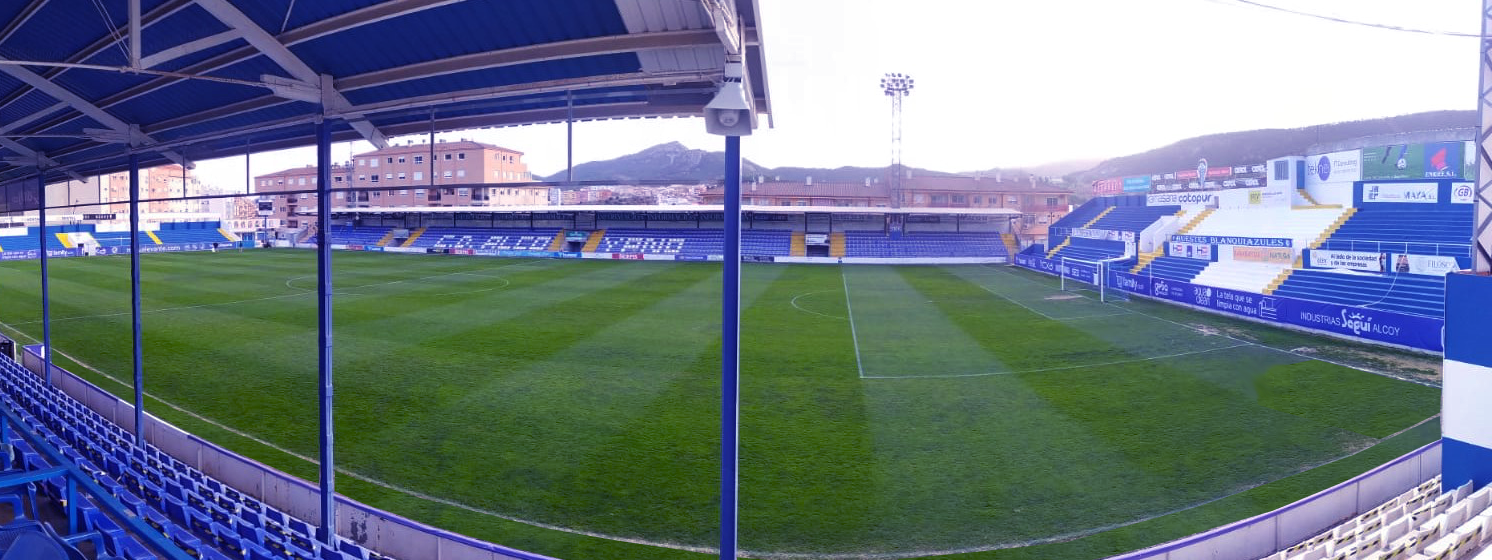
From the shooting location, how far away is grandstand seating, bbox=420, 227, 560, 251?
2338 inches

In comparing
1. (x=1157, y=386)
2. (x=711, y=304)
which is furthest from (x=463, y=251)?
(x=1157, y=386)

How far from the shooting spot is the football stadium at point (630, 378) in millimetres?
6512

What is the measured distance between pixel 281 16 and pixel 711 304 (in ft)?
75.7

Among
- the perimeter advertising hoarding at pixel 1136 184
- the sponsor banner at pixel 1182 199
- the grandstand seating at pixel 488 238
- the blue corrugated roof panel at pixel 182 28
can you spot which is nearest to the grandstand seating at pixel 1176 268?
the sponsor banner at pixel 1182 199

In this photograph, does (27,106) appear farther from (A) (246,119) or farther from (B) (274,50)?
(B) (274,50)

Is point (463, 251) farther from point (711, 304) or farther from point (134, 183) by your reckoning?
point (134, 183)

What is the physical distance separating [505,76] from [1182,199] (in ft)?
145

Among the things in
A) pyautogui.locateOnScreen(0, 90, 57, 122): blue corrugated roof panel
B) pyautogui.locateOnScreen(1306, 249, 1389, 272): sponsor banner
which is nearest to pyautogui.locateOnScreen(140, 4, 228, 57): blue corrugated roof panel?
pyautogui.locateOnScreen(0, 90, 57, 122): blue corrugated roof panel

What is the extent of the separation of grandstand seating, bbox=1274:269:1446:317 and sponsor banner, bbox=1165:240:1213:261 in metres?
5.89

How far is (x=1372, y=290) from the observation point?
24234mm

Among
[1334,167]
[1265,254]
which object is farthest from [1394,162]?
[1265,254]

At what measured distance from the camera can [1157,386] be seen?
619 inches

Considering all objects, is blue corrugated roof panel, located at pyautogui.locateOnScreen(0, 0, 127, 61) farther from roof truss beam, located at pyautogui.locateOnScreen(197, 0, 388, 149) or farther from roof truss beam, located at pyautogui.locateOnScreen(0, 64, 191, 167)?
roof truss beam, located at pyautogui.locateOnScreen(197, 0, 388, 149)

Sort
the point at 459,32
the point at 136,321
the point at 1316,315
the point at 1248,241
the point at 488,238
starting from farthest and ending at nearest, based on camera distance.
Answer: the point at 488,238
the point at 1248,241
the point at 1316,315
the point at 136,321
the point at 459,32
